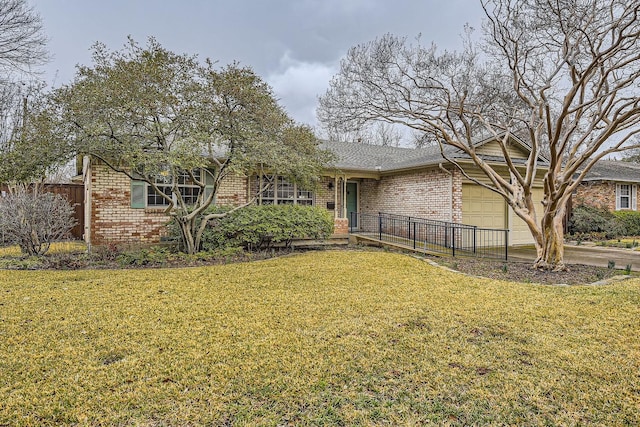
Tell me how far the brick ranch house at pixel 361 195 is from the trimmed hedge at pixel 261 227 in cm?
116

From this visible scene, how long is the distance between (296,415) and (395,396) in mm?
749

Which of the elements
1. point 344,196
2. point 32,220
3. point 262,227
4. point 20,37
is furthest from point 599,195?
point 20,37

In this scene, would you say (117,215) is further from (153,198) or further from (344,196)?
(344,196)

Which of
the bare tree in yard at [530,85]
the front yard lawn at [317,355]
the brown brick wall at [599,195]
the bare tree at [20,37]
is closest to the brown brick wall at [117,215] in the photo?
the front yard lawn at [317,355]

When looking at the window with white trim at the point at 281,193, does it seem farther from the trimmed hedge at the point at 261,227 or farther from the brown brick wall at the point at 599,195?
the brown brick wall at the point at 599,195

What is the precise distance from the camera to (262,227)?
9930 mm

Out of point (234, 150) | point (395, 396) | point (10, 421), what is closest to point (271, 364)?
point (395, 396)

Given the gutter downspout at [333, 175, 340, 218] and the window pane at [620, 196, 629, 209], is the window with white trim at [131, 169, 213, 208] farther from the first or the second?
the window pane at [620, 196, 629, 209]

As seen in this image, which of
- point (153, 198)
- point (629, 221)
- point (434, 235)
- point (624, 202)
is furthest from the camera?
point (624, 202)

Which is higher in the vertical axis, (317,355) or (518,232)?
(518,232)

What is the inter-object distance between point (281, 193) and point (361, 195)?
3831 millimetres

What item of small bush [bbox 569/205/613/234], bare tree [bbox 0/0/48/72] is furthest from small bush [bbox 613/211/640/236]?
bare tree [bbox 0/0/48/72]

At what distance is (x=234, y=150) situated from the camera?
8422 mm

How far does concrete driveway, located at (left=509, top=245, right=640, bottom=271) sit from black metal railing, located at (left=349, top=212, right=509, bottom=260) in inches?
21.5
